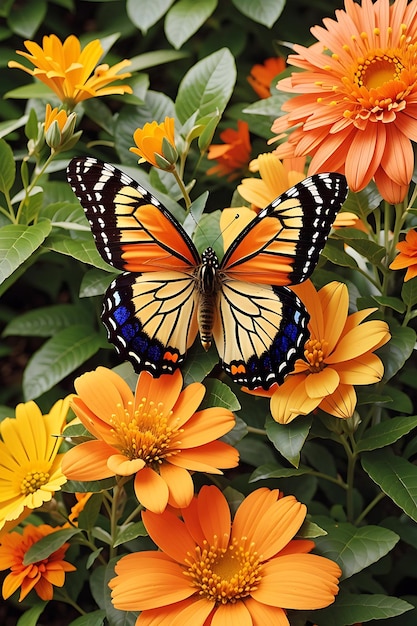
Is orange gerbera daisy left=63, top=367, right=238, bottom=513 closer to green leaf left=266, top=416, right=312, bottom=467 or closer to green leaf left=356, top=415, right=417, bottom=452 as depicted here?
green leaf left=266, top=416, right=312, bottom=467

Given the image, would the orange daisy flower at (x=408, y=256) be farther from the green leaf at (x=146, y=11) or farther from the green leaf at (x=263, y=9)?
the green leaf at (x=146, y=11)

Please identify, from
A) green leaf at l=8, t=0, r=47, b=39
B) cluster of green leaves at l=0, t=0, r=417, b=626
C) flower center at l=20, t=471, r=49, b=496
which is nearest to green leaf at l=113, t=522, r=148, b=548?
cluster of green leaves at l=0, t=0, r=417, b=626

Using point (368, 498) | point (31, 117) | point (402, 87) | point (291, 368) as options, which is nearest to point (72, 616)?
point (368, 498)

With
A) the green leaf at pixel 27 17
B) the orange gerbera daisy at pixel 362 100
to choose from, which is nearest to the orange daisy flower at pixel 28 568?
the orange gerbera daisy at pixel 362 100

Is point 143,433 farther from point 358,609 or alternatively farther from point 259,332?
point 358,609

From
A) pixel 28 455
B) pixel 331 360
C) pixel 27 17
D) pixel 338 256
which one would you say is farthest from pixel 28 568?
pixel 27 17

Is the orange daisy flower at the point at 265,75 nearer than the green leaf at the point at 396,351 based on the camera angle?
No
